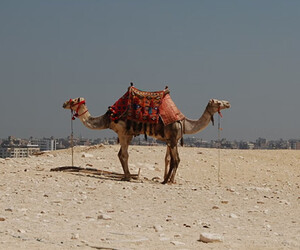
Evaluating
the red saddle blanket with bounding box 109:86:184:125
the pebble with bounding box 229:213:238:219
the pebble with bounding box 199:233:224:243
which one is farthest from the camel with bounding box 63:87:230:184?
the pebble with bounding box 199:233:224:243

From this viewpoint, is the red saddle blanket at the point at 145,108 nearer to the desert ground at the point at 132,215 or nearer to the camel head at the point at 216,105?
the camel head at the point at 216,105

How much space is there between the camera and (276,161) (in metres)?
26.5

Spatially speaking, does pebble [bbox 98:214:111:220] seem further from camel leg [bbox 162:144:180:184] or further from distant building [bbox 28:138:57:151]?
distant building [bbox 28:138:57:151]

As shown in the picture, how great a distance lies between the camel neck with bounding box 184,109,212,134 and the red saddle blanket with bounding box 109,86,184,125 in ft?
1.73

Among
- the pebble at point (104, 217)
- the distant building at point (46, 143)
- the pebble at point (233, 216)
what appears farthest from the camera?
the distant building at point (46, 143)

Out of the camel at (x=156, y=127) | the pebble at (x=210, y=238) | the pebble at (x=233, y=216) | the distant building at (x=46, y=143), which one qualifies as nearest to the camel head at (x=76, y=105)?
the camel at (x=156, y=127)

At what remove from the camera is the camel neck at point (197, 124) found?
→ 16.5 metres

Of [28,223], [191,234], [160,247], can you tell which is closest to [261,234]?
[191,234]

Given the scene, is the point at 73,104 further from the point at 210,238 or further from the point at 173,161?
the point at 210,238

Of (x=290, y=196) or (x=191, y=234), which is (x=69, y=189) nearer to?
(x=191, y=234)

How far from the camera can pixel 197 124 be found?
54.8ft

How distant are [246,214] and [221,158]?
14.7 meters

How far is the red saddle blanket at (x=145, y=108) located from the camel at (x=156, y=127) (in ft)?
0.58

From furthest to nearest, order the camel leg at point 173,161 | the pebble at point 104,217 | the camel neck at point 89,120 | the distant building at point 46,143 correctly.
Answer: the distant building at point 46,143
the camel neck at point 89,120
the camel leg at point 173,161
the pebble at point 104,217
